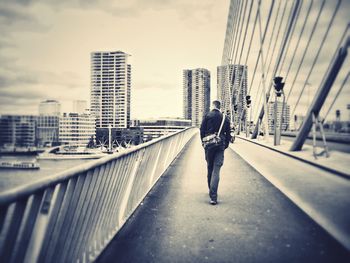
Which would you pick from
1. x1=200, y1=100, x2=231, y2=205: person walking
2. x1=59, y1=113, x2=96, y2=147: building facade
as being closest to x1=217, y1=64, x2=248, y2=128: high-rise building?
x1=200, y1=100, x2=231, y2=205: person walking

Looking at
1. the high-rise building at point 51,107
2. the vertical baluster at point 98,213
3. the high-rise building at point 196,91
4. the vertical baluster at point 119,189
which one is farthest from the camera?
the high-rise building at point 196,91

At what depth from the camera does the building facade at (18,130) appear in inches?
97.2

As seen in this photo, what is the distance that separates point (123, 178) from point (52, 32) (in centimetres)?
238

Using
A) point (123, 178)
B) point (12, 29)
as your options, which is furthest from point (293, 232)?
point (12, 29)

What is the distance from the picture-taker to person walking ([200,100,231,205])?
19.8 feet

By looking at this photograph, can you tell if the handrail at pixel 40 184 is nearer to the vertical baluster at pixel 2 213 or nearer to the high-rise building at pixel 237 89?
the vertical baluster at pixel 2 213

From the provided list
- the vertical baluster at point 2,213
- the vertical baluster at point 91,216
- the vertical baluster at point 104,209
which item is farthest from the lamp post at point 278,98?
the vertical baluster at point 2,213

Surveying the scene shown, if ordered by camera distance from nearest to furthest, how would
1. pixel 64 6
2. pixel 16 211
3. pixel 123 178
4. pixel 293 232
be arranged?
pixel 16 211
pixel 293 232
pixel 123 178
pixel 64 6

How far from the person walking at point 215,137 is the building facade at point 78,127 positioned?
2.35 m

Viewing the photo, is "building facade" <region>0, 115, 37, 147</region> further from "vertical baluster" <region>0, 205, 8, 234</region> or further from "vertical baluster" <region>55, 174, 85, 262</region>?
"vertical baluster" <region>0, 205, 8, 234</region>

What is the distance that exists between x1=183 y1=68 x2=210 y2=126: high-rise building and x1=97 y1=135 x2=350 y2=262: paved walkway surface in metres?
107

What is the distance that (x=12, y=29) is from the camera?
330cm

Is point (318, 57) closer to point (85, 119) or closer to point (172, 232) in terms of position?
point (85, 119)

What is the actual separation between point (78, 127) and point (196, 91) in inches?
4606
